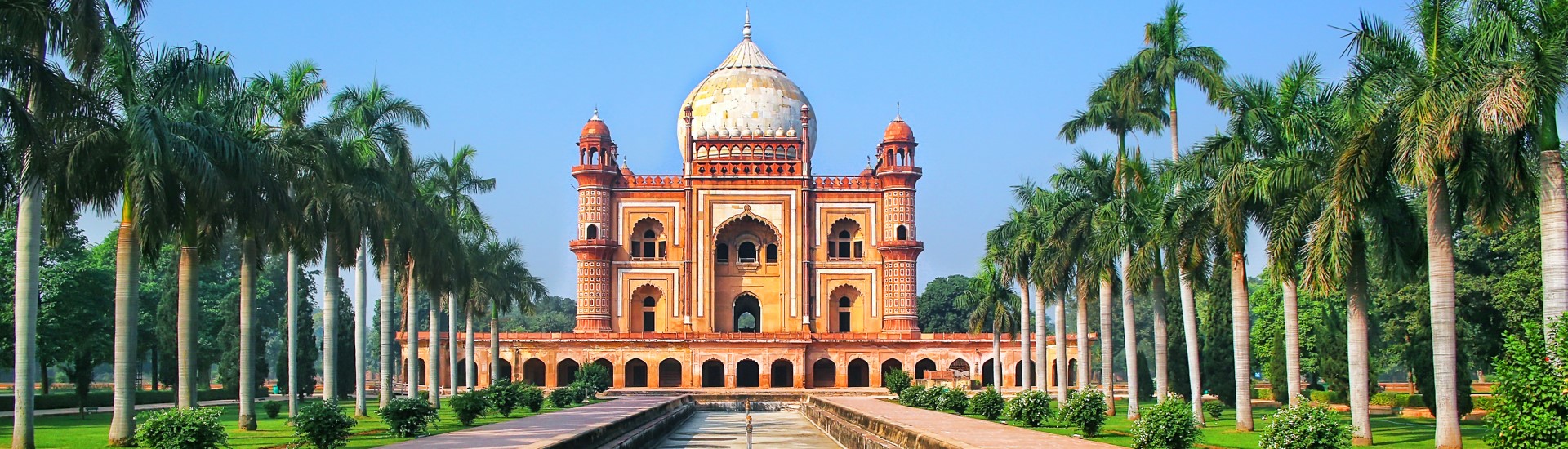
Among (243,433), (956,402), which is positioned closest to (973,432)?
(956,402)

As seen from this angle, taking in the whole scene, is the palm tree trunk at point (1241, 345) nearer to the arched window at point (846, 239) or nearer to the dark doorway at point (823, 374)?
the dark doorway at point (823, 374)

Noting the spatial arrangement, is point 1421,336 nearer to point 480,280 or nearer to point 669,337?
point 480,280

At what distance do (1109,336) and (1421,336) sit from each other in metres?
7.98

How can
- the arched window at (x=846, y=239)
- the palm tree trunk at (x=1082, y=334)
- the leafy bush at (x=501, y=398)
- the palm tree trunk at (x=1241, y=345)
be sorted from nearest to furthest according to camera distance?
1. the palm tree trunk at (x=1241, y=345)
2. the leafy bush at (x=501, y=398)
3. the palm tree trunk at (x=1082, y=334)
4. the arched window at (x=846, y=239)

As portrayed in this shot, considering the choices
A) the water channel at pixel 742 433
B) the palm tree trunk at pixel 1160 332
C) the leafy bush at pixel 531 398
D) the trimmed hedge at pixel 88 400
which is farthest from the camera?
the trimmed hedge at pixel 88 400

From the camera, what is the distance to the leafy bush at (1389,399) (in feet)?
129

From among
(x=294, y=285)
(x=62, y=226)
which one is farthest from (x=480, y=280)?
(x=62, y=226)

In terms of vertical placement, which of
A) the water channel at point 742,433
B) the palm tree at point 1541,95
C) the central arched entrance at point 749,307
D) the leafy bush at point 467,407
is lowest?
the water channel at point 742,433

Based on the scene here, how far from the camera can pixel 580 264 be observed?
6088 centimetres

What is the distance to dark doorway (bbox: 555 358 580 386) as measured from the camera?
5756 centimetres

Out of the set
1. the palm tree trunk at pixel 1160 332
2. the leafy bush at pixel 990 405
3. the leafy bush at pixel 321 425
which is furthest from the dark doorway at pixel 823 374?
the leafy bush at pixel 321 425

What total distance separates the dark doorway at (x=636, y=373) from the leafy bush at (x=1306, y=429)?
4363 cm

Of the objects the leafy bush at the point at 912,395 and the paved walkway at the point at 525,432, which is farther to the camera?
the leafy bush at the point at 912,395

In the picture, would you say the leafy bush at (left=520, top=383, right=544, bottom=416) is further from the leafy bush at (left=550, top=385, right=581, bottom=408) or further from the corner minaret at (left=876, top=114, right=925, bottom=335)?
the corner minaret at (left=876, top=114, right=925, bottom=335)
